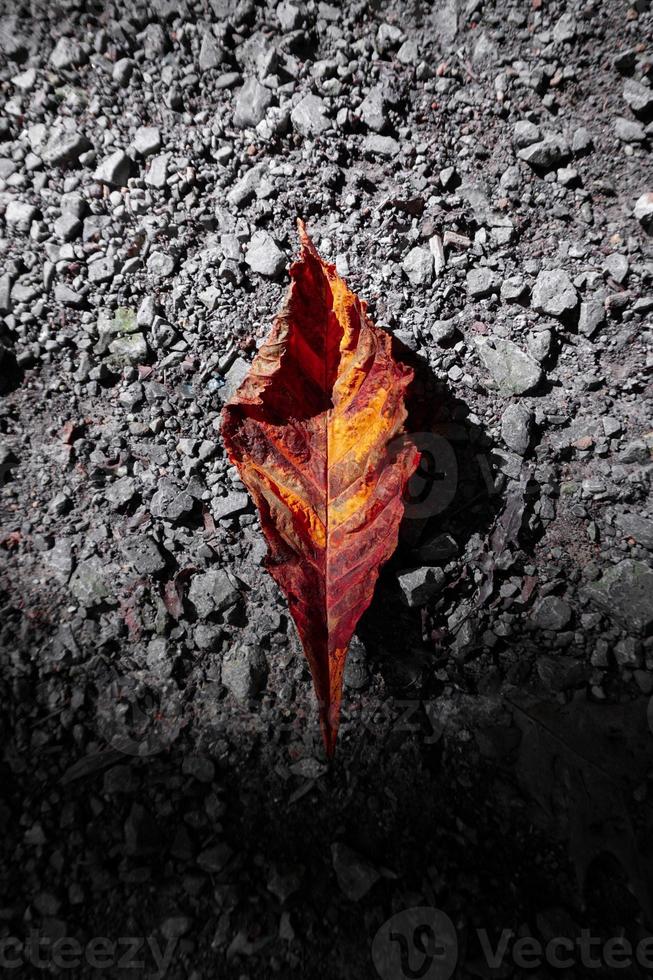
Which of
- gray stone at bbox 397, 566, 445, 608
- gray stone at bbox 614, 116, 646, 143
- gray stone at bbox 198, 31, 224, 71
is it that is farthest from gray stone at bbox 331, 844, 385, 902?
gray stone at bbox 198, 31, 224, 71

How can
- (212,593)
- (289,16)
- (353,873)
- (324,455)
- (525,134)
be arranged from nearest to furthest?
(353,873) < (324,455) < (212,593) < (525,134) < (289,16)

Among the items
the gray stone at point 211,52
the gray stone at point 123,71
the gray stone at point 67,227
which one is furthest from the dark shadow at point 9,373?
the gray stone at point 211,52

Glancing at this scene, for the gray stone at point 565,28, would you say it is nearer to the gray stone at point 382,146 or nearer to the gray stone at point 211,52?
the gray stone at point 382,146

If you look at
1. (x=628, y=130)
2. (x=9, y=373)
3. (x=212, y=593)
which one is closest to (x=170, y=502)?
(x=212, y=593)

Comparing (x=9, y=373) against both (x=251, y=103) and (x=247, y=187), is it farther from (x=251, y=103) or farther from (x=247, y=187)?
(x=251, y=103)

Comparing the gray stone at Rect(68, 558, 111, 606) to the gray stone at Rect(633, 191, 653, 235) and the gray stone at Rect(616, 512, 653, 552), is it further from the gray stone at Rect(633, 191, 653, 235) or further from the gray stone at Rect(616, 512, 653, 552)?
the gray stone at Rect(633, 191, 653, 235)

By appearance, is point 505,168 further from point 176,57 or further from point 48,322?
point 48,322

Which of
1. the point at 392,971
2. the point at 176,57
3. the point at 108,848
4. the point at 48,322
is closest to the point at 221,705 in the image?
the point at 108,848
